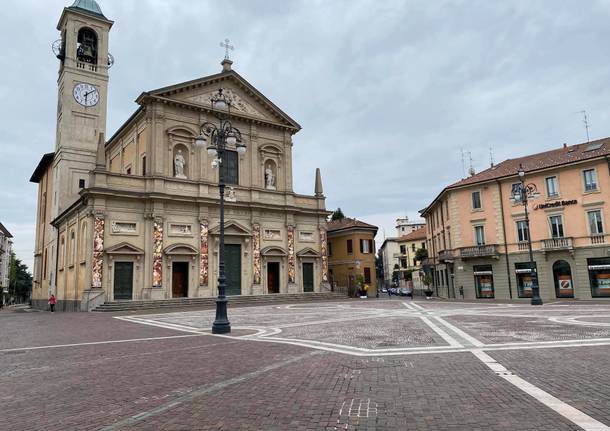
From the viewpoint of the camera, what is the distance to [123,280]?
32.1 meters

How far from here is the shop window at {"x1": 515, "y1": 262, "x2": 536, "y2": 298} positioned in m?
35.6

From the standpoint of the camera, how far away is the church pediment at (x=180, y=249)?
33.7m

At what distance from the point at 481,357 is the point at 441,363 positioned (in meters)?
1.09

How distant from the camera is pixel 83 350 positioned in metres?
11.1

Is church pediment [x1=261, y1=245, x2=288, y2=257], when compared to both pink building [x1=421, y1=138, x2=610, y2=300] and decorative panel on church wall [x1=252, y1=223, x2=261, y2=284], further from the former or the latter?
pink building [x1=421, y1=138, x2=610, y2=300]

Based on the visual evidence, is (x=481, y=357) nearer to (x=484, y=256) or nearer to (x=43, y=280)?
A: (x=484, y=256)

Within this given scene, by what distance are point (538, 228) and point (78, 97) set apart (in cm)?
4138

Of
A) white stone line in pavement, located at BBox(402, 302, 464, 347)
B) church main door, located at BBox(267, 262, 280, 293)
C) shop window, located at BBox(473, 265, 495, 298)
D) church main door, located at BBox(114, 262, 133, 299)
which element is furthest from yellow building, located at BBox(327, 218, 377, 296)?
white stone line in pavement, located at BBox(402, 302, 464, 347)

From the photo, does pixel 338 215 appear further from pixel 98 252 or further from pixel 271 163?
pixel 98 252

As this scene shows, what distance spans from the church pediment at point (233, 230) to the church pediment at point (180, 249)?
219cm

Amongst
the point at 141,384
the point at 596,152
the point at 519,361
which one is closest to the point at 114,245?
the point at 141,384

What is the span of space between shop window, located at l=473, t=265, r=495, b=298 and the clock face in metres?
37.8

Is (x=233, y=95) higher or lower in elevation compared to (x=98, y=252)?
higher

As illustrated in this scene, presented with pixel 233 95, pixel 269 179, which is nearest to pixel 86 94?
pixel 233 95
